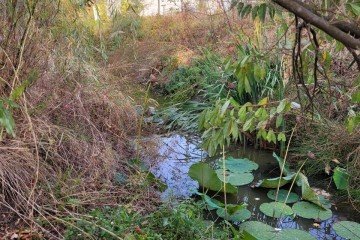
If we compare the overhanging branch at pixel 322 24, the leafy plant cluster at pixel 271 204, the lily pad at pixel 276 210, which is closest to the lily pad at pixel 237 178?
the leafy plant cluster at pixel 271 204

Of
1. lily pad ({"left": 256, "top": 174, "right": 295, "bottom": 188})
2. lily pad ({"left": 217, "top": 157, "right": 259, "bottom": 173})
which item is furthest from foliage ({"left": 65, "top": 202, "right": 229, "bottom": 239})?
lily pad ({"left": 217, "top": 157, "right": 259, "bottom": 173})

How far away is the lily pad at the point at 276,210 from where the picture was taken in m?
3.52

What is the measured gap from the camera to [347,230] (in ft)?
10.6

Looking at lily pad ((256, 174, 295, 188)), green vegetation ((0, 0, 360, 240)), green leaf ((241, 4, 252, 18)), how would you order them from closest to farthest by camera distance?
1. green leaf ((241, 4, 252, 18))
2. green vegetation ((0, 0, 360, 240))
3. lily pad ((256, 174, 295, 188))

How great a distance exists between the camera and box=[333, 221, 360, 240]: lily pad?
318 cm

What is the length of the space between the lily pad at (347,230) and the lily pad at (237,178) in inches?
36.9

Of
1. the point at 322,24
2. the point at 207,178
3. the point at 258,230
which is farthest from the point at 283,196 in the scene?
the point at 322,24

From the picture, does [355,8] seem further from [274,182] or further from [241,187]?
[241,187]

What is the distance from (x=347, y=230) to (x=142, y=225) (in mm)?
1490

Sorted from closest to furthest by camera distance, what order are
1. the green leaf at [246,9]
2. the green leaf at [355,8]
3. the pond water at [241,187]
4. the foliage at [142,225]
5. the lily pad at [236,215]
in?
the green leaf at [355,8] < the green leaf at [246,9] < the foliage at [142,225] < the lily pad at [236,215] < the pond water at [241,187]

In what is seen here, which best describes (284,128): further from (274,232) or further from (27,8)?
(27,8)

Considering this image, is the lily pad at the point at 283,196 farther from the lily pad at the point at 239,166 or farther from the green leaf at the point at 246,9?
the green leaf at the point at 246,9

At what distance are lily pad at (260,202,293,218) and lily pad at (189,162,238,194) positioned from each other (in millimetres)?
344

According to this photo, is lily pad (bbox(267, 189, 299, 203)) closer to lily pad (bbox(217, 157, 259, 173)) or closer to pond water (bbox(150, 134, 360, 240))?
pond water (bbox(150, 134, 360, 240))
